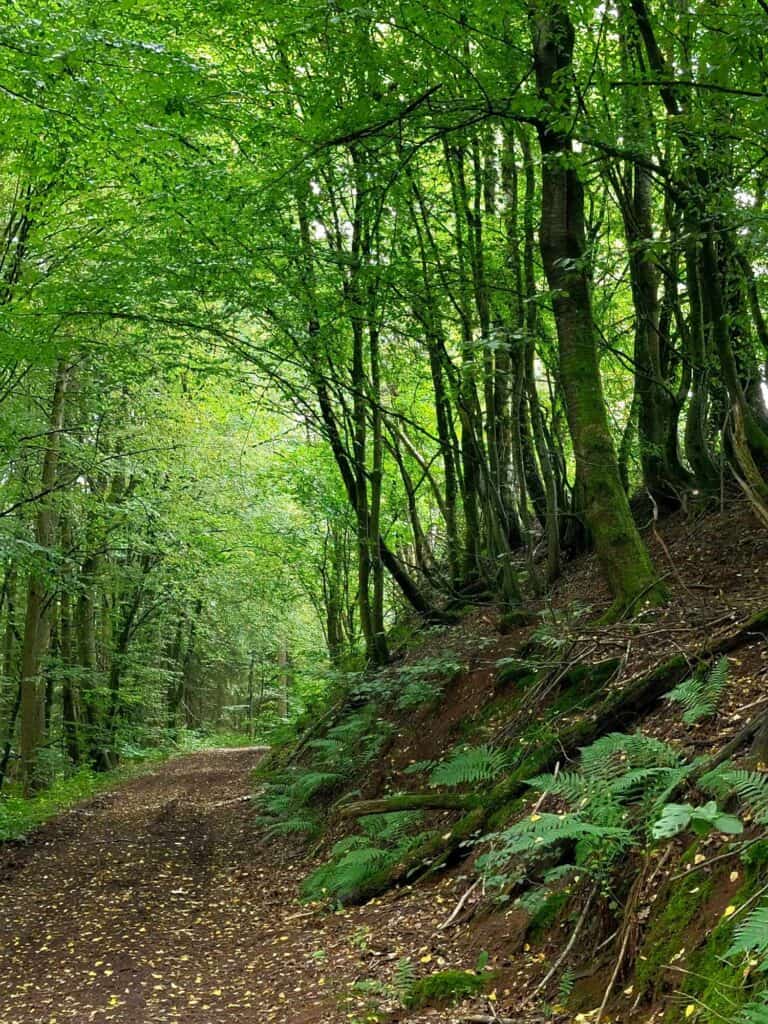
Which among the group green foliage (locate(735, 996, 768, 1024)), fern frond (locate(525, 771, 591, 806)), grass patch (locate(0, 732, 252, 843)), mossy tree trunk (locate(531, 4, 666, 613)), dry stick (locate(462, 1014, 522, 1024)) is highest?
mossy tree trunk (locate(531, 4, 666, 613))

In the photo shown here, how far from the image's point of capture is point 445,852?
5.55m

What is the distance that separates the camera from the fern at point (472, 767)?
5.37 m

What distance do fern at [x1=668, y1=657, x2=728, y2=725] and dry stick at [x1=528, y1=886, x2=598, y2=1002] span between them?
3.52 ft

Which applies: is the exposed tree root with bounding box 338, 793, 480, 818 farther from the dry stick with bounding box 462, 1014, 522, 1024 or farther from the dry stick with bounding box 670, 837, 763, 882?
the dry stick with bounding box 670, 837, 763, 882

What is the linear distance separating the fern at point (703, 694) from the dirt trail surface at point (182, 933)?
1.86 metres

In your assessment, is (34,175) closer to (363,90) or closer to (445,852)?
(363,90)

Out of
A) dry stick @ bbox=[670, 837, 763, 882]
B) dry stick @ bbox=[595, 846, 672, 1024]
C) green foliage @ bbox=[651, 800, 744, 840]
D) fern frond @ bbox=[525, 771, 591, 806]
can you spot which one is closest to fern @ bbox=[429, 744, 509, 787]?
fern frond @ bbox=[525, 771, 591, 806]

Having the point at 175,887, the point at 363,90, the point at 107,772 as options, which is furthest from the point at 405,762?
the point at 107,772

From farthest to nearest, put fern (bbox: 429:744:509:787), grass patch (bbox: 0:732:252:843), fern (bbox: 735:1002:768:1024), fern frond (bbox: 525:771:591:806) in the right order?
1. grass patch (bbox: 0:732:252:843)
2. fern (bbox: 429:744:509:787)
3. fern frond (bbox: 525:771:591:806)
4. fern (bbox: 735:1002:768:1024)

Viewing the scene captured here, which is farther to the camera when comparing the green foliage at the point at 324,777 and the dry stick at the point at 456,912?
the green foliage at the point at 324,777

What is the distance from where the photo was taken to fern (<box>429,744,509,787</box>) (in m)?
5.37

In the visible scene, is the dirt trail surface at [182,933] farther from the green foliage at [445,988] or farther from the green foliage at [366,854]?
the green foliage at [366,854]

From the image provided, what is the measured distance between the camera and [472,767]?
5.52 metres

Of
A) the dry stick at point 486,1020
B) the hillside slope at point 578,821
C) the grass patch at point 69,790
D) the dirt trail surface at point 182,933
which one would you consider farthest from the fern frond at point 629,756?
the grass patch at point 69,790
